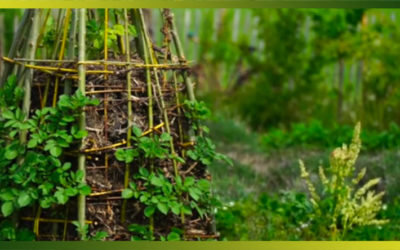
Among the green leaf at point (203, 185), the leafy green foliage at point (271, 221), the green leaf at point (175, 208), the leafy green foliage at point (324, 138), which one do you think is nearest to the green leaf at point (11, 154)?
the green leaf at point (175, 208)

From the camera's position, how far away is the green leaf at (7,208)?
2664 millimetres

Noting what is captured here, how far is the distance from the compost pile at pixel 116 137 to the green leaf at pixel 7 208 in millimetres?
136

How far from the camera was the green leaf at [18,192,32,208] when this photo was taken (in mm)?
2635

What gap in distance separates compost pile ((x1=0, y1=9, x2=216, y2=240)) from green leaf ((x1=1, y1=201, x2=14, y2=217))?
136 mm

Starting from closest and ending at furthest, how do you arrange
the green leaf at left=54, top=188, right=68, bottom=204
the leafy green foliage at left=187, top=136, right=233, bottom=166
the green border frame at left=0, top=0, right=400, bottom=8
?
the green border frame at left=0, top=0, right=400, bottom=8 → the green leaf at left=54, top=188, right=68, bottom=204 → the leafy green foliage at left=187, top=136, right=233, bottom=166

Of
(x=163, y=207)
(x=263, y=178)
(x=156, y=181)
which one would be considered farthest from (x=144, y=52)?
(x=263, y=178)

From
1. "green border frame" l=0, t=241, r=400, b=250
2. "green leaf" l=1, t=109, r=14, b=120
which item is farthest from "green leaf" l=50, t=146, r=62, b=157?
"green border frame" l=0, t=241, r=400, b=250

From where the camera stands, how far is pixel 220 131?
21.6ft

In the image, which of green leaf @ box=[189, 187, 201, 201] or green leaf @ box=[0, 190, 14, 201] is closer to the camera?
green leaf @ box=[0, 190, 14, 201]

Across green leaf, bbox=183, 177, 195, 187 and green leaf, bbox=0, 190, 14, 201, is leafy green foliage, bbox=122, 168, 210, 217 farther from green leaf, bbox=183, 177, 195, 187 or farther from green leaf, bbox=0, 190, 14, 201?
green leaf, bbox=0, 190, 14, 201

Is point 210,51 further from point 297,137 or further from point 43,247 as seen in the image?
point 43,247

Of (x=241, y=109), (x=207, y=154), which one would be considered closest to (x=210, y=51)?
(x=241, y=109)

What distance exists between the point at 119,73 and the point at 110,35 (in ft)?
0.52

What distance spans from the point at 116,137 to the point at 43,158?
0.31 meters
